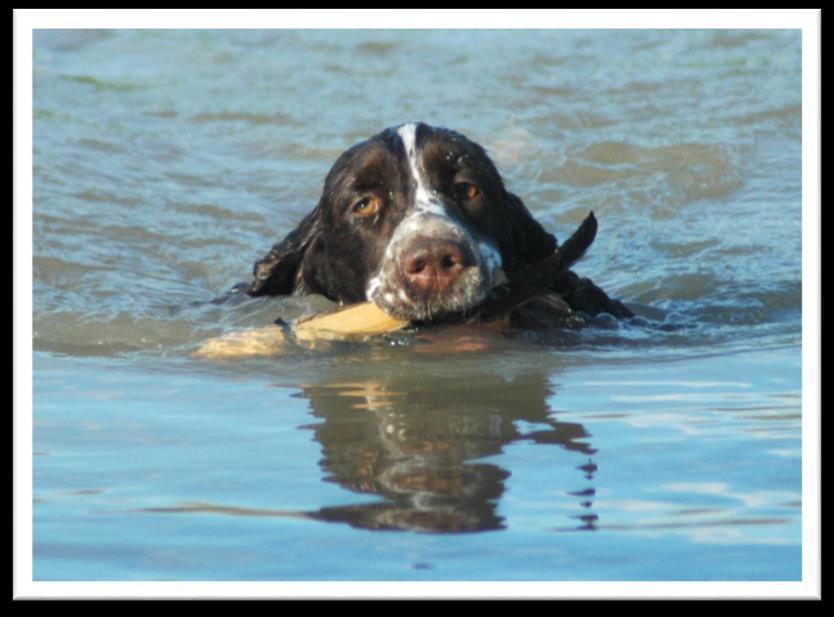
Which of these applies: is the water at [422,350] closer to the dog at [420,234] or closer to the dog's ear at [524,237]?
the dog at [420,234]

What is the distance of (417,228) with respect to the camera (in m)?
5.66

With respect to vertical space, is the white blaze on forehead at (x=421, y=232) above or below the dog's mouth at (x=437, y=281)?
above

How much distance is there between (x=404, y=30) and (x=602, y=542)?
11279mm

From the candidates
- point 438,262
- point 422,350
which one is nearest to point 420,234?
point 438,262

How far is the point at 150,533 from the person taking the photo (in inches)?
141

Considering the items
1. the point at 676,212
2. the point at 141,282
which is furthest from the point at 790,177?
the point at 141,282

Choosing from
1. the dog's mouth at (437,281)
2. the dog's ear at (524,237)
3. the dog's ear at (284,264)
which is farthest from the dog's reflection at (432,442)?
the dog's ear at (284,264)

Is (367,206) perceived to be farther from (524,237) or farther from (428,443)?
(428,443)

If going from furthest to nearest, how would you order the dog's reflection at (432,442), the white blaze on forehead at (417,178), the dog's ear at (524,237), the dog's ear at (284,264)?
the dog's ear at (284,264), the dog's ear at (524,237), the white blaze on forehead at (417,178), the dog's reflection at (432,442)

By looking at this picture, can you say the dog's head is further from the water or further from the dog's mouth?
the water

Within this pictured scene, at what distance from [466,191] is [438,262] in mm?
656

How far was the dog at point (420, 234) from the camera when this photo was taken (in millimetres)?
5574

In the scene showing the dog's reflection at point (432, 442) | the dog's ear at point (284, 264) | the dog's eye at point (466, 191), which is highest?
the dog's eye at point (466, 191)

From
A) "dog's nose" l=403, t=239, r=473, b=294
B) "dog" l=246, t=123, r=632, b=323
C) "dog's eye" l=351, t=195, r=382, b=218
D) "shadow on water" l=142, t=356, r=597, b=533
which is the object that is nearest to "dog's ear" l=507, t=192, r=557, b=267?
"dog" l=246, t=123, r=632, b=323
